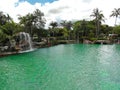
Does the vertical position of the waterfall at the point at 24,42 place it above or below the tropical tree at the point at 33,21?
below

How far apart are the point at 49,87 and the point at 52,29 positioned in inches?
2139

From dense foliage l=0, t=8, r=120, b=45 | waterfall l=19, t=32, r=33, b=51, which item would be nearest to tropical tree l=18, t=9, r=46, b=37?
dense foliage l=0, t=8, r=120, b=45

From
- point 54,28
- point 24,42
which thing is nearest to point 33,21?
point 24,42

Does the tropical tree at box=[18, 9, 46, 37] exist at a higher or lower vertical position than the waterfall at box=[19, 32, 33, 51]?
higher

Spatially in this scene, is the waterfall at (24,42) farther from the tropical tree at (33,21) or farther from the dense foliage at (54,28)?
the tropical tree at (33,21)

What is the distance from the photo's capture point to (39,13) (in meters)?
43.7

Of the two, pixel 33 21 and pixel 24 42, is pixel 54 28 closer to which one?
pixel 33 21

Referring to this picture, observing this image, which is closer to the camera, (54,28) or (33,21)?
(33,21)

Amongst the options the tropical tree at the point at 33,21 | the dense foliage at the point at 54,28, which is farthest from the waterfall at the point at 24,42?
the tropical tree at the point at 33,21

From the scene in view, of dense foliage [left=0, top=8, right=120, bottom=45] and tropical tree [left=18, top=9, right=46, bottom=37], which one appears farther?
tropical tree [left=18, top=9, right=46, bottom=37]

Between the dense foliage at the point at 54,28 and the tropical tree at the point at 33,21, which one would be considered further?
the tropical tree at the point at 33,21

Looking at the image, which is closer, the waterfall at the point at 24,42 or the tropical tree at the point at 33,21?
the waterfall at the point at 24,42

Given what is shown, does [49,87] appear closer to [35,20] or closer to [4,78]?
[4,78]

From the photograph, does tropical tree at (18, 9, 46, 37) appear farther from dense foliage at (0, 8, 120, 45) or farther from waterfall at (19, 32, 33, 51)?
waterfall at (19, 32, 33, 51)
